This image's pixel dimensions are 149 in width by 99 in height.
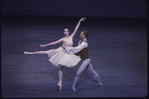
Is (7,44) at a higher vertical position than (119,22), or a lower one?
lower

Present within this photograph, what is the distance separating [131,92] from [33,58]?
2.79 meters

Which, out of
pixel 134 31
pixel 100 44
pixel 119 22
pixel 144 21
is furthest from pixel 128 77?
pixel 144 21

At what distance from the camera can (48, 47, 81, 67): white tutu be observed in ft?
11.2

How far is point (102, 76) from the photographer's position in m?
4.19

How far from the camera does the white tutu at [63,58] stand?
3.41 metres

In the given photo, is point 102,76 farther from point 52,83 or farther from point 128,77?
point 52,83

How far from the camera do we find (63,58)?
345 cm

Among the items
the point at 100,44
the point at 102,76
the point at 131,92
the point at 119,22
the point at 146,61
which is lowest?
the point at 131,92

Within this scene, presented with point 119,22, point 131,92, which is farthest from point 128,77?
point 119,22

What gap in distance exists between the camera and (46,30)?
5762 millimetres

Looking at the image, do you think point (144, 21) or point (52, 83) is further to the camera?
point (144, 21)

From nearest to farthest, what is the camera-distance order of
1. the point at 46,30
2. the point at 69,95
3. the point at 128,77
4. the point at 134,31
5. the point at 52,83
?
the point at 69,95, the point at 52,83, the point at 128,77, the point at 46,30, the point at 134,31

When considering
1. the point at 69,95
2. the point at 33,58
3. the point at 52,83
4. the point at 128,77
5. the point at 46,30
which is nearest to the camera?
the point at 69,95

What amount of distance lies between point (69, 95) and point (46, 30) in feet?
9.80
